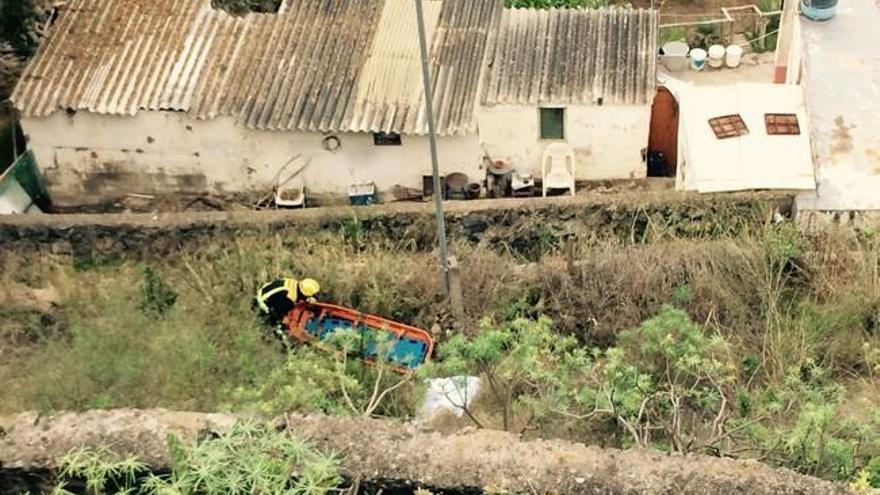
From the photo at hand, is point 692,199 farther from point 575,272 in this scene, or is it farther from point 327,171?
point 327,171

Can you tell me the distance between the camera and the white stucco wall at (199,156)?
591 inches

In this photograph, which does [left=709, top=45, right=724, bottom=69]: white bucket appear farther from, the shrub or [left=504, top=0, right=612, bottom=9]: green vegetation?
the shrub

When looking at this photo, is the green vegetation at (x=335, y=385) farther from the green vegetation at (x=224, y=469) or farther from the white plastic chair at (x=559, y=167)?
the white plastic chair at (x=559, y=167)

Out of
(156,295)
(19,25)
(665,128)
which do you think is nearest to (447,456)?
(156,295)

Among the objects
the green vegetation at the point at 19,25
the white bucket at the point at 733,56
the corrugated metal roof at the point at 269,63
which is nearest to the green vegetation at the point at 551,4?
the corrugated metal roof at the point at 269,63

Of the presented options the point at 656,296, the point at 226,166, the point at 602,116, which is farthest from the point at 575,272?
the point at 226,166

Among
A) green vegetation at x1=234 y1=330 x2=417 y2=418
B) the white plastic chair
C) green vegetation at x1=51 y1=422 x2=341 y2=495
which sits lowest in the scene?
green vegetation at x1=234 y1=330 x2=417 y2=418

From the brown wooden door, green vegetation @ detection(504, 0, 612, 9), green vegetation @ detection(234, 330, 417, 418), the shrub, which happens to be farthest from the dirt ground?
green vegetation @ detection(504, 0, 612, 9)

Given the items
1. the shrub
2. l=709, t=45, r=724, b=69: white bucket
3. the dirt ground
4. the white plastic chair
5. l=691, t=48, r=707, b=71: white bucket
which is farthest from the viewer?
l=709, t=45, r=724, b=69: white bucket

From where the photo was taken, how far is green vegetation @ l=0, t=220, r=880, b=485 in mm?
9414

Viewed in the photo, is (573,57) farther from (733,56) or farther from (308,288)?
(308,288)

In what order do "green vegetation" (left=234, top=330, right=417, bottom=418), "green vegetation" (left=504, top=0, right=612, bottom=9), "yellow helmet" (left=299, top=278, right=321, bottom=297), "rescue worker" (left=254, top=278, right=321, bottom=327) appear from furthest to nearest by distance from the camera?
"green vegetation" (left=504, top=0, right=612, bottom=9), "yellow helmet" (left=299, top=278, right=321, bottom=297), "rescue worker" (left=254, top=278, right=321, bottom=327), "green vegetation" (left=234, top=330, right=417, bottom=418)

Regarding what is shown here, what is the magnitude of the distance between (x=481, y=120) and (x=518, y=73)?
2.77 feet

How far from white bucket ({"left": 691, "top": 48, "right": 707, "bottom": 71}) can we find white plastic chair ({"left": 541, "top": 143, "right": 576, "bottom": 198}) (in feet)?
9.70
